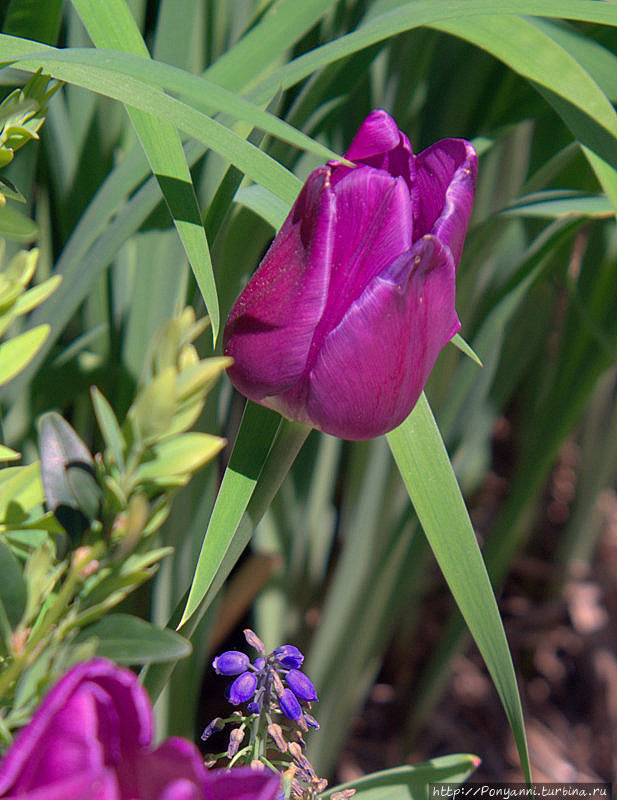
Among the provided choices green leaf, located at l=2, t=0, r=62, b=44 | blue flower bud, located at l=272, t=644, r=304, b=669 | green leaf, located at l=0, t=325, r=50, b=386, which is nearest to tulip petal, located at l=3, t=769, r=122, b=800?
green leaf, located at l=0, t=325, r=50, b=386

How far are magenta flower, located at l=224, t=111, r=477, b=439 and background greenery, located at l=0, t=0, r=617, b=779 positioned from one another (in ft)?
0.11

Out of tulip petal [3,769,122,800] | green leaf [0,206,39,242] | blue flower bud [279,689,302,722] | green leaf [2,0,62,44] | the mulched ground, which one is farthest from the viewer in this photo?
the mulched ground

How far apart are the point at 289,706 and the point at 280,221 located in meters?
0.26

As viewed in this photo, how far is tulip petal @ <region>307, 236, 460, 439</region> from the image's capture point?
1.04ft

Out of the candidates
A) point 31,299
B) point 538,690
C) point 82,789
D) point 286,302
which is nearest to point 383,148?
point 286,302

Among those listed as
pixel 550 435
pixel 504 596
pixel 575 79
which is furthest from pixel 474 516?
pixel 575 79

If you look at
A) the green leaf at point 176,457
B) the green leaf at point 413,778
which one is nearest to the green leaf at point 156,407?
the green leaf at point 176,457

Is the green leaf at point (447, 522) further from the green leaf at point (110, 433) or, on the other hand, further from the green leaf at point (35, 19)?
the green leaf at point (35, 19)

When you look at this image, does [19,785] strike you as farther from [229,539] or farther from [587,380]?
[587,380]

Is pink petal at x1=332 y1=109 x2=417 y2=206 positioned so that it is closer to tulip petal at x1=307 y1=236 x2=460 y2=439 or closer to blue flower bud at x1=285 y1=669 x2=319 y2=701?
tulip petal at x1=307 y1=236 x2=460 y2=439

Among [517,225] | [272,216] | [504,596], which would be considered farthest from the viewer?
[504,596]

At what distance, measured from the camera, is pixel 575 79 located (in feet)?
1.42

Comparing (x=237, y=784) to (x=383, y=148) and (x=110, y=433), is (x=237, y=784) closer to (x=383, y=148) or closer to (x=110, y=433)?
(x=110, y=433)

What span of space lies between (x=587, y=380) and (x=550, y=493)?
0.77 metres
